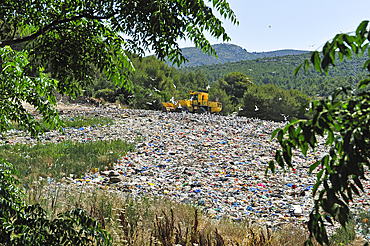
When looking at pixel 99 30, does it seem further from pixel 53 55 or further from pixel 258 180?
pixel 258 180

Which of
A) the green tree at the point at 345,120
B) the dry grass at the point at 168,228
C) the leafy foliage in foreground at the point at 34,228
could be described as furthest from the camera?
the dry grass at the point at 168,228

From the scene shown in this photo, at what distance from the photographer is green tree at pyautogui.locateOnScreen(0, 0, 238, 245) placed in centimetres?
200

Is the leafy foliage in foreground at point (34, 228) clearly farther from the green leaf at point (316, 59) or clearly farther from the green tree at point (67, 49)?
the green leaf at point (316, 59)

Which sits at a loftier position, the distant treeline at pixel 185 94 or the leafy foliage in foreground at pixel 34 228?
the distant treeline at pixel 185 94

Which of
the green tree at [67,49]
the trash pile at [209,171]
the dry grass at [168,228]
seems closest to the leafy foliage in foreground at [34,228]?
the green tree at [67,49]

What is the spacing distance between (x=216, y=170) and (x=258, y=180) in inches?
55.4

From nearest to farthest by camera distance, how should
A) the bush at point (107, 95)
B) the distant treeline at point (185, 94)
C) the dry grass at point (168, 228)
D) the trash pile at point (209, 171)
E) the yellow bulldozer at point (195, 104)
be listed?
the dry grass at point (168, 228), the trash pile at point (209, 171), the yellow bulldozer at point (195, 104), the distant treeline at point (185, 94), the bush at point (107, 95)

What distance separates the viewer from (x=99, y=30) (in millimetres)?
2572

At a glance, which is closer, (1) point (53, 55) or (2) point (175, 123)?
(1) point (53, 55)

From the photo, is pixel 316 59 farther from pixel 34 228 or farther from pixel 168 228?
pixel 168 228

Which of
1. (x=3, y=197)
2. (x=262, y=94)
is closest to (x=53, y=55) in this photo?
(x=3, y=197)

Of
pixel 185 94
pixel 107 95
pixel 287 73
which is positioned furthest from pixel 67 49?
pixel 287 73

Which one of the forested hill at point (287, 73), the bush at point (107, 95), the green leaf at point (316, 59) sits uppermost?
the forested hill at point (287, 73)

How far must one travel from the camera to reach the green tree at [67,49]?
1998mm
